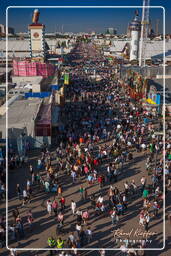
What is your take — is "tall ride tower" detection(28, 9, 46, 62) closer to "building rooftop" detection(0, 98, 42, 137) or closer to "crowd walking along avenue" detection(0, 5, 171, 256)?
"crowd walking along avenue" detection(0, 5, 171, 256)

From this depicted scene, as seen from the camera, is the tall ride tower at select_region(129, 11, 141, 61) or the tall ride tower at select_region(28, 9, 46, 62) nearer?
the tall ride tower at select_region(28, 9, 46, 62)

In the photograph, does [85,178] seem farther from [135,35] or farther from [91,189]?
[135,35]

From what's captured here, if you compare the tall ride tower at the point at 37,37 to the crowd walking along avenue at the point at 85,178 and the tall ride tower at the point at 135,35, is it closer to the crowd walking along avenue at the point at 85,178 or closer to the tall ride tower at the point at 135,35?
the tall ride tower at the point at 135,35

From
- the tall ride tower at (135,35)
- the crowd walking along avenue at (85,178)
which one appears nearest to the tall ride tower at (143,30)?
the tall ride tower at (135,35)

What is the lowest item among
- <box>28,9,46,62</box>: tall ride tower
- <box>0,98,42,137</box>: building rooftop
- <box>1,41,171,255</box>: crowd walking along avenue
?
<box>1,41,171,255</box>: crowd walking along avenue

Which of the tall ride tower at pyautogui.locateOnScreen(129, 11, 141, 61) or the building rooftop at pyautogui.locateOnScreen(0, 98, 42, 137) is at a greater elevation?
the tall ride tower at pyautogui.locateOnScreen(129, 11, 141, 61)

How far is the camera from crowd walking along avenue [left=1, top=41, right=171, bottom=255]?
1009 centimetres

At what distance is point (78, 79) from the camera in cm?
4791

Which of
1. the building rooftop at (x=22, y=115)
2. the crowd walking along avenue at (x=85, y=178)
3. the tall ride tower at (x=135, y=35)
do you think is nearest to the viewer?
the crowd walking along avenue at (x=85, y=178)

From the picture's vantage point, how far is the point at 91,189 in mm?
13320

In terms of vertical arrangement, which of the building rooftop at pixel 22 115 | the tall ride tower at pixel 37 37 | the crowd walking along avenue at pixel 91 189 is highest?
the tall ride tower at pixel 37 37

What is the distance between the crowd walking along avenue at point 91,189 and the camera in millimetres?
10086

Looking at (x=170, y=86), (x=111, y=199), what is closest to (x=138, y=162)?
(x=111, y=199)

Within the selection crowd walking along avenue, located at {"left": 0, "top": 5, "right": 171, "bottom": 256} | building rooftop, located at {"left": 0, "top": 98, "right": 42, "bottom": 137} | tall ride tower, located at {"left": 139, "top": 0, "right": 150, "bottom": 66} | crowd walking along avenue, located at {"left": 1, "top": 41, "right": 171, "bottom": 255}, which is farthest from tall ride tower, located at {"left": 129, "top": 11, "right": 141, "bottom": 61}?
building rooftop, located at {"left": 0, "top": 98, "right": 42, "bottom": 137}
